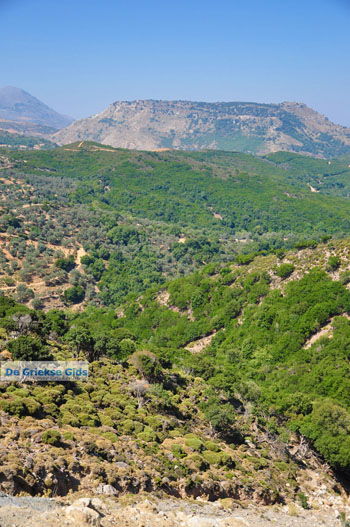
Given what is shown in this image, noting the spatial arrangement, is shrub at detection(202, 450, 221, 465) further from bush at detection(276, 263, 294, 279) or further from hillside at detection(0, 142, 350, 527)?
bush at detection(276, 263, 294, 279)

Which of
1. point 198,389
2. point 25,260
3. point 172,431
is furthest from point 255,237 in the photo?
point 172,431

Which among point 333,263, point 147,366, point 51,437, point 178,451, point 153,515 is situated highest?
point 333,263

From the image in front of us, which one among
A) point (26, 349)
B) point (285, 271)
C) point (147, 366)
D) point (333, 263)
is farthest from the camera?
point (285, 271)

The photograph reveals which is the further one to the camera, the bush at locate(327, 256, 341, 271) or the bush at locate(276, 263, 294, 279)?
the bush at locate(276, 263, 294, 279)

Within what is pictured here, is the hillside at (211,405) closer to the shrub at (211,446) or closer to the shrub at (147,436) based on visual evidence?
the shrub at (147,436)

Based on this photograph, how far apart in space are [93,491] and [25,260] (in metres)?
89.2

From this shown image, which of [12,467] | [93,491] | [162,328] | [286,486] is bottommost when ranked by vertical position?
[162,328]

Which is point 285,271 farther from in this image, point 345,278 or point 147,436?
point 147,436

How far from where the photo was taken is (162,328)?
8125 centimetres

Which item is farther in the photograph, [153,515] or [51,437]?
[51,437]

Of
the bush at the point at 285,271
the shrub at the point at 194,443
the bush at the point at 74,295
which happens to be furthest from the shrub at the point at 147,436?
the bush at the point at 74,295

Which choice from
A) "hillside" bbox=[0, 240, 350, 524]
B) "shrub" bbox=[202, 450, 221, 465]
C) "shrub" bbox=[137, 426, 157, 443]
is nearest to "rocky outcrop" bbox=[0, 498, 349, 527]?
"hillside" bbox=[0, 240, 350, 524]

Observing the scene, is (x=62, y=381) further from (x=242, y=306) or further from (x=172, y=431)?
(x=242, y=306)

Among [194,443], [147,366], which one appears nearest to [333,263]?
[147,366]
